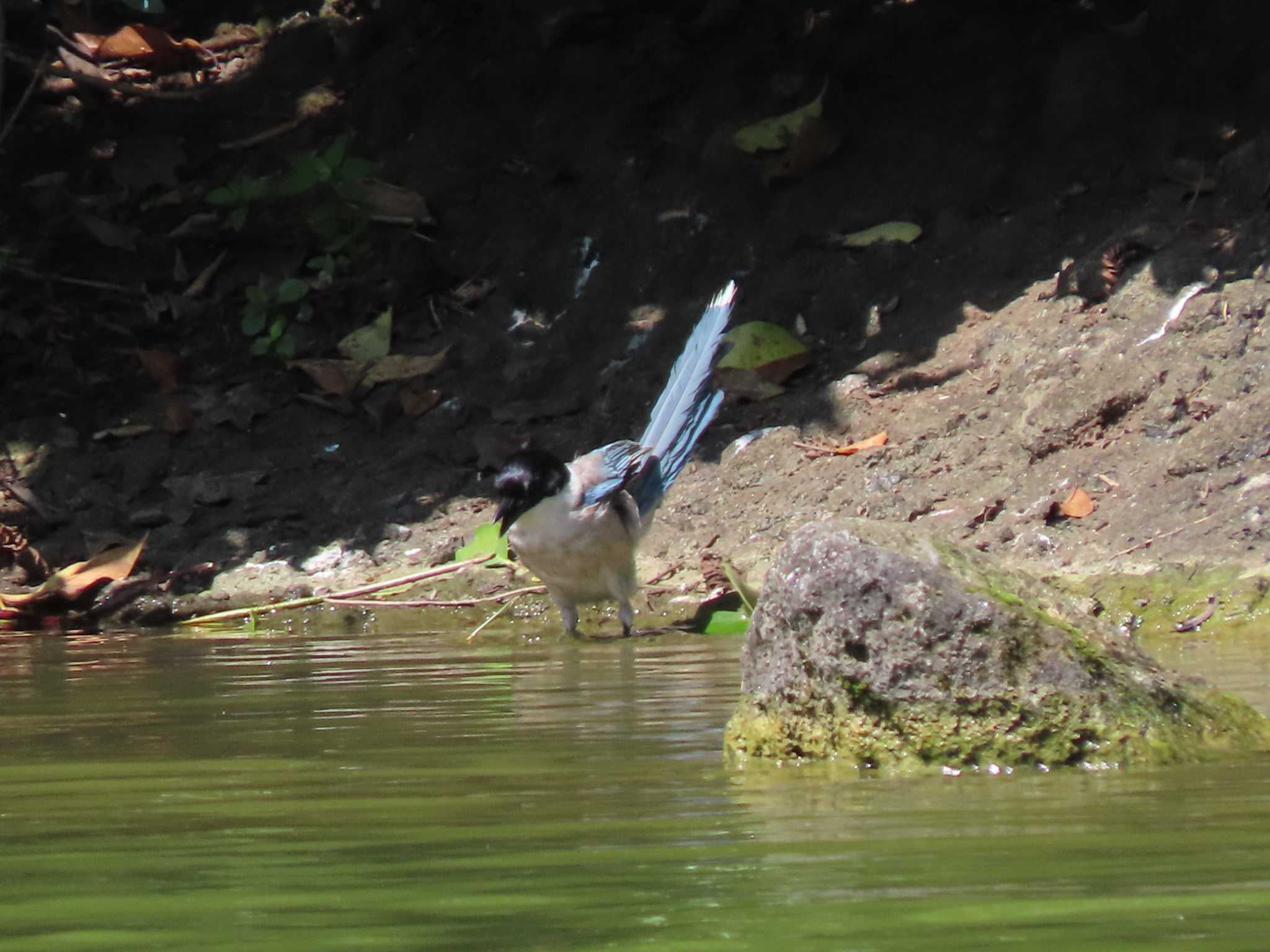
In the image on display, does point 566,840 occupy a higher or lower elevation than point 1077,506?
lower

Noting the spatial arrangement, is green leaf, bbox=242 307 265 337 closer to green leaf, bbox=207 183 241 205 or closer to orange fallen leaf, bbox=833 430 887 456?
green leaf, bbox=207 183 241 205

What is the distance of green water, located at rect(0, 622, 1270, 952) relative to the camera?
2.26 m

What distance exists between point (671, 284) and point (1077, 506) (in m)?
3.20

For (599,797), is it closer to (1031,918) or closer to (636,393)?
(1031,918)

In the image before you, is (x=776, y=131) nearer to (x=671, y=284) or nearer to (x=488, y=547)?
(x=671, y=284)

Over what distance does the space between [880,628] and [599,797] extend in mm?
643

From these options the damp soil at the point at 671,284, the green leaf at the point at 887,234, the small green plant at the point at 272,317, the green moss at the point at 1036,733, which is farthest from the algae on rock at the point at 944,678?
the small green plant at the point at 272,317

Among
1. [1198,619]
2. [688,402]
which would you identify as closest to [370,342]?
[688,402]

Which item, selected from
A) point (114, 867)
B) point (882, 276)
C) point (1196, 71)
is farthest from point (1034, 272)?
point (114, 867)

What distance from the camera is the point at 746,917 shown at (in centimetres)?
229

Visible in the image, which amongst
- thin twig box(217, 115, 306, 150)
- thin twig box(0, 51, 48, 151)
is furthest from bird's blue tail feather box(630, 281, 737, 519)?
thin twig box(0, 51, 48, 151)

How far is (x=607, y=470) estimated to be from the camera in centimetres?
786

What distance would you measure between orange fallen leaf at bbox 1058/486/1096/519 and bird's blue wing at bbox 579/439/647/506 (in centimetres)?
167

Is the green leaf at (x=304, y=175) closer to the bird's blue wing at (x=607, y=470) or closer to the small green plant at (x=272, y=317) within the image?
the small green plant at (x=272, y=317)
